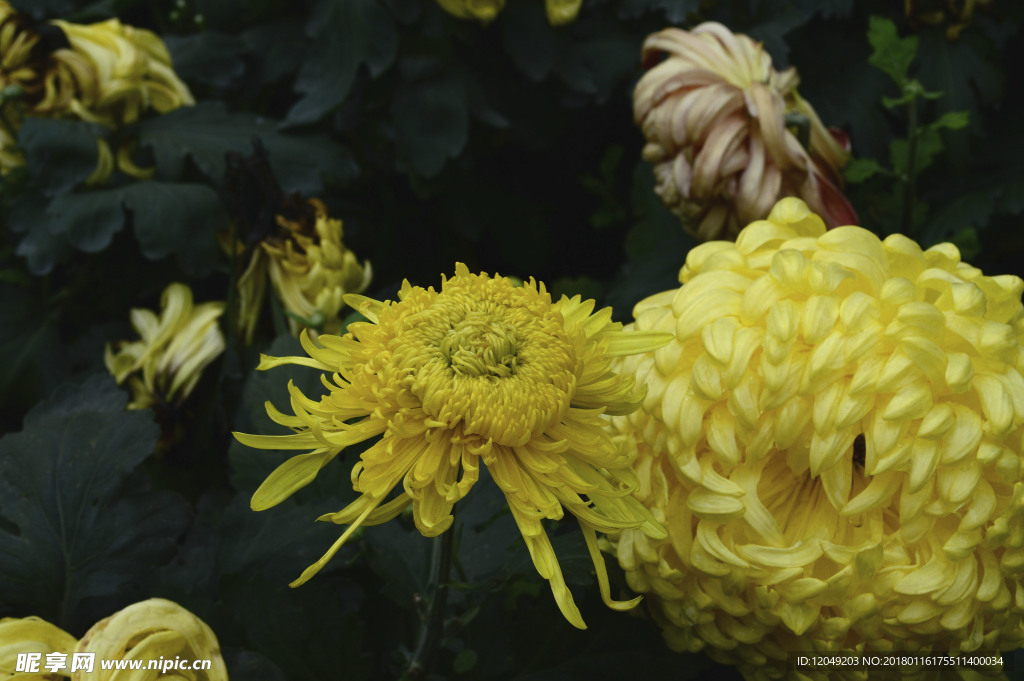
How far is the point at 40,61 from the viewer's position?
39.7 inches

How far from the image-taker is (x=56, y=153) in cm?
96

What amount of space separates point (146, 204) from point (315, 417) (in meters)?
0.61

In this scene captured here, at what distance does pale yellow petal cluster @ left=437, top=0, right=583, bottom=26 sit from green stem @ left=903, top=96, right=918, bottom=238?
416 millimetres

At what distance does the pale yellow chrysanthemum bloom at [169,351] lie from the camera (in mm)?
922

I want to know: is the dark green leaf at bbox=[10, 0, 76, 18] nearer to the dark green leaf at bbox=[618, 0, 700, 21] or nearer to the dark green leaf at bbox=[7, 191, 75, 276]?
the dark green leaf at bbox=[7, 191, 75, 276]

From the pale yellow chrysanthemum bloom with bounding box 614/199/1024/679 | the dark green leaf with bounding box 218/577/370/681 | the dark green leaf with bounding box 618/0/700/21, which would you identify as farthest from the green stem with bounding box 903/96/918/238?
the dark green leaf with bounding box 218/577/370/681

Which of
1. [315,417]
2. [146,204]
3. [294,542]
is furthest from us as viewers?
[146,204]

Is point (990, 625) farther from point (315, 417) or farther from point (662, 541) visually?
point (315, 417)

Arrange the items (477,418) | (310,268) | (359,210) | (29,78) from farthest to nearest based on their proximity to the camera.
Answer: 1. (359,210)
2. (29,78)
3. (310,268)
4. (477,418)

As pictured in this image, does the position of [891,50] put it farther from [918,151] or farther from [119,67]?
[119,67]

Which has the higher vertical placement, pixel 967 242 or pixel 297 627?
pixel 967 242

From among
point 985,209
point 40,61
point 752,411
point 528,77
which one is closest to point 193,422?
point 40,61

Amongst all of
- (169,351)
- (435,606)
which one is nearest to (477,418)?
(435,606)

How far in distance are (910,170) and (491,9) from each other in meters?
0.52
